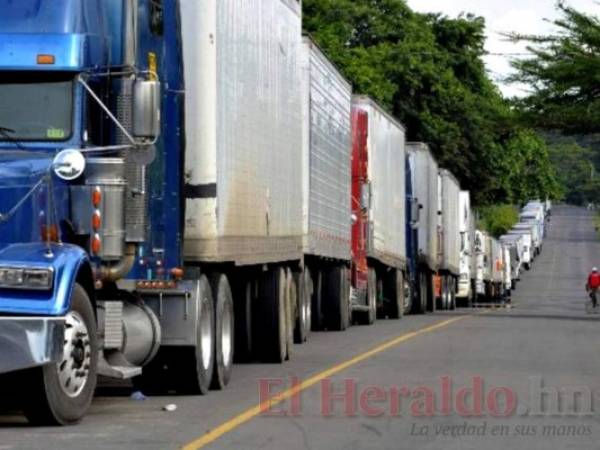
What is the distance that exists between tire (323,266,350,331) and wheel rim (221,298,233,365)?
13590 mm

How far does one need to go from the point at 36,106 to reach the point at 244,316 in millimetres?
7754

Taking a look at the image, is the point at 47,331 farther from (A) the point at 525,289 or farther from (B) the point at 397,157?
(A) the point at 525,289

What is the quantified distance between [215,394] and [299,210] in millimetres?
7555

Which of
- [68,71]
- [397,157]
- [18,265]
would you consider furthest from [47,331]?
[397,157]

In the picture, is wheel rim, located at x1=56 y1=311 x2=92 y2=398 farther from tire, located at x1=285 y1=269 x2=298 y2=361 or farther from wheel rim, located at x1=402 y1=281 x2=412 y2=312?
wheel rim, located at x1=402 y1=281 x2=412 y2=312

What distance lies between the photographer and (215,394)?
58.2 ft

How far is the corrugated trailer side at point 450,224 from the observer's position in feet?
168

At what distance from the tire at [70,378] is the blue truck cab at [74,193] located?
0.04 ft

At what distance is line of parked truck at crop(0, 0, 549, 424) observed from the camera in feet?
46.3

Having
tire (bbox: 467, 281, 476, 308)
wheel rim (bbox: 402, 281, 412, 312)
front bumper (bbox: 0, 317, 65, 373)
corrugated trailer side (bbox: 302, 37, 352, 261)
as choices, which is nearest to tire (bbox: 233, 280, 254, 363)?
corrugated trailer side (bbox: 302, 37, 352, 261)

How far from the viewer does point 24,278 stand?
13.5 m

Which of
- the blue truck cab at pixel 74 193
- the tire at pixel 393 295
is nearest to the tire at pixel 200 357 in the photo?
the blue truck cab at pixel 74 193

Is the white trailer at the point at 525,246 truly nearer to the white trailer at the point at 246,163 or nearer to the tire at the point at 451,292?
the tire at the point at 451,292

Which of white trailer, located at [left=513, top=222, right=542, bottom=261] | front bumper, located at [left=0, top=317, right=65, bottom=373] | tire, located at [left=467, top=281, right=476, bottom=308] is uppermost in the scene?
white trailer, located at [left=513, top=222, right=542, bottom=261]
